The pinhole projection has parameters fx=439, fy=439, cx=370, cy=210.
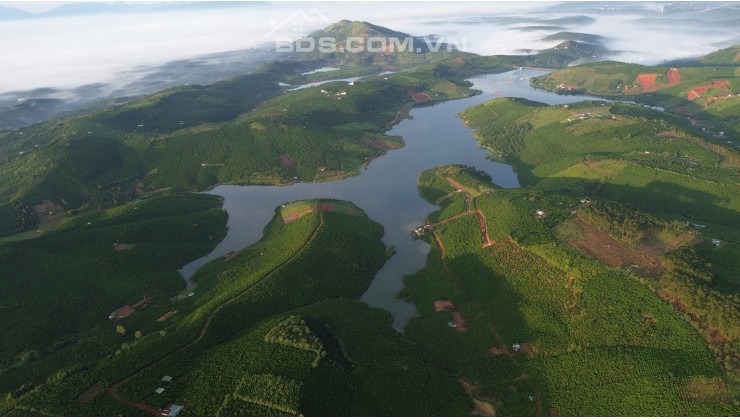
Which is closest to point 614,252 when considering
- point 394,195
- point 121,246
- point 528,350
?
point 528,350

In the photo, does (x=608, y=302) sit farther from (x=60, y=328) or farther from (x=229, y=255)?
(x=60, y=328)

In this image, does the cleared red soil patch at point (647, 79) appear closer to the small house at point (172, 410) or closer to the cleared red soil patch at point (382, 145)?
the cleared red soil patch at point (382, 145)

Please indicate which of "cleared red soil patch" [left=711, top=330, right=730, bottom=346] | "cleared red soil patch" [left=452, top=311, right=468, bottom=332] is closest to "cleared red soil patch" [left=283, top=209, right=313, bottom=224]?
"cleared red soil patch" [left=452, top=311, right=468, bottom=332]

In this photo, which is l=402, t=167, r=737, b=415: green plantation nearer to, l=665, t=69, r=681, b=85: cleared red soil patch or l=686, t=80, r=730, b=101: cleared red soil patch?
l=686, t=80, r=730, b=101: cleared red soil patch

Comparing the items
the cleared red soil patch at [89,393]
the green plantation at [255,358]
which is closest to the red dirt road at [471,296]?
the green plantation at [255,358]

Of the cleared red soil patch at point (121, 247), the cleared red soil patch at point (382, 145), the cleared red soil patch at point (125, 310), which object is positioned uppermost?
the cleared red soil patch at point (382, 145)

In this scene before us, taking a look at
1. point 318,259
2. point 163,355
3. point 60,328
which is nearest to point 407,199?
point 318,259

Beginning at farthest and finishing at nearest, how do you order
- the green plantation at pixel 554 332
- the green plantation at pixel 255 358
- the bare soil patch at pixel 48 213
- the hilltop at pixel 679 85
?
the hilltop at pixel 679 85 < the bare soil patch at pixel 48 213 < the green plantation at pixel 554 332 < the green plantation at pixel 255 358

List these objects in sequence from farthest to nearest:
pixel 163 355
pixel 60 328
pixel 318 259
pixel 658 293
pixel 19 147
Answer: pixel 19 147
pixel 318 259
pixel 60 328
pixel 658 293
pixel 163 355
